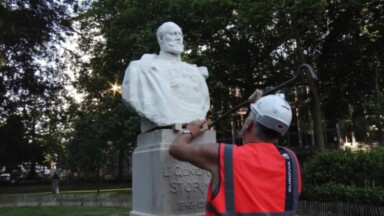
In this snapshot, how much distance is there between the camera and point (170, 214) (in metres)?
5.68

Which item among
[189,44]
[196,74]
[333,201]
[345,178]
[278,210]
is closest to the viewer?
[278,210]

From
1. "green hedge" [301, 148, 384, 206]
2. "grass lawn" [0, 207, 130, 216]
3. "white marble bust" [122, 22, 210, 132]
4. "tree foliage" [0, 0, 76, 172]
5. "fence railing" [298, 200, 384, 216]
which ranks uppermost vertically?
"tree foliage" [0, 0, 76, 172]

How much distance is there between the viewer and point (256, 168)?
8.05 feet

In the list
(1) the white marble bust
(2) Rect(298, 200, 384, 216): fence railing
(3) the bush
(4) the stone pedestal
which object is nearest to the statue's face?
(1) the white marble bust

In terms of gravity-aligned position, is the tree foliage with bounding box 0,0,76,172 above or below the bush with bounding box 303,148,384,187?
above

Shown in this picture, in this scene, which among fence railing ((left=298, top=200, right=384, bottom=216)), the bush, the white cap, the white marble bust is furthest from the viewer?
the bush

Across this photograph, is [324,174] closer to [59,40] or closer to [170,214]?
[170,214]

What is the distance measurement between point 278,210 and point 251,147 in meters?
0.36

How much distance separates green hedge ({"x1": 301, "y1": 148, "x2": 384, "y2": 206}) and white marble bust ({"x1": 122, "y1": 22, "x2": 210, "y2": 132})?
23.4 ft

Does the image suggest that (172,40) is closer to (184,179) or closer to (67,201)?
(184,179)

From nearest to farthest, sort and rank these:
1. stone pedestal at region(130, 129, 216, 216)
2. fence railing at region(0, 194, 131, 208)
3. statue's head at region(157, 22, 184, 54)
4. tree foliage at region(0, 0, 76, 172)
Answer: stone pedestal at region(130, 129, 216, 216), statue's head at region(157, 22, 184, 54), fence railing at region(0, 194, 131, 208), tree foliage at region(0, 0, 76, 172)

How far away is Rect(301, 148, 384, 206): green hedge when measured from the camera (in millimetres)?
12727

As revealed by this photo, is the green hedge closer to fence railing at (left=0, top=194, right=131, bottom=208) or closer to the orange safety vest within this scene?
fence railing at (left=0, top=194, right=131, bottom=208)

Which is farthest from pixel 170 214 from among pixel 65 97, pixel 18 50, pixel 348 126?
pixel 348 126
